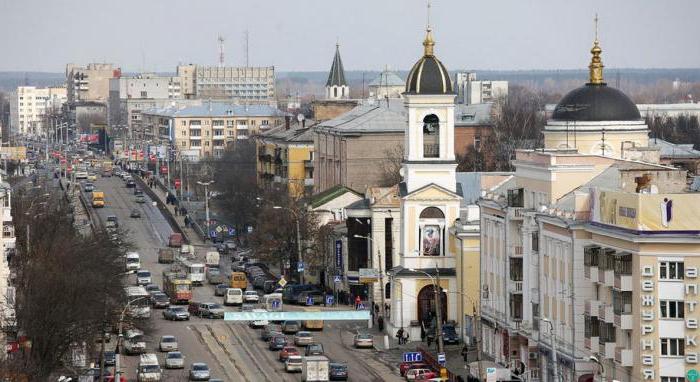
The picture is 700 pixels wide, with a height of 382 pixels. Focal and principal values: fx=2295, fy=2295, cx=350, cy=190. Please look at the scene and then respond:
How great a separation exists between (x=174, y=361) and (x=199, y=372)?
405 centimetres

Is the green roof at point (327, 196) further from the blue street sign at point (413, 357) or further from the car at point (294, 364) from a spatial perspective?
the car at point (294, 364)

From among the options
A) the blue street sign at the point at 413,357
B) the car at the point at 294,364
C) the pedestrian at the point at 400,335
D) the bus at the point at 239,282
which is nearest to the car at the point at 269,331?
the pedestrian at the point at 400,335

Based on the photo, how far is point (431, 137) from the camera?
98.6m

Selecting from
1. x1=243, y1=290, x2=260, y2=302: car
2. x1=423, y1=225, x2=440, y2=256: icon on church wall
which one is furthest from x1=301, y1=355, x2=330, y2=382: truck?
x1=243, y1=290, x2=260, y2=302: car

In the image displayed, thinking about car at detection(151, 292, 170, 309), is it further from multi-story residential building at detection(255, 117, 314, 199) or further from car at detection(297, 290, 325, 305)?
multi-story residential building at detection(255, 117, 314, 199)

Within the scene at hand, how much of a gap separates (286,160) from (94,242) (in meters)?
54.5

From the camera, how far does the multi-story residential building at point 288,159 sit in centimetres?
16210

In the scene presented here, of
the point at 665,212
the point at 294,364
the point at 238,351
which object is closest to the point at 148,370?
the point at 294,364

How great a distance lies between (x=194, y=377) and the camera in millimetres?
79625

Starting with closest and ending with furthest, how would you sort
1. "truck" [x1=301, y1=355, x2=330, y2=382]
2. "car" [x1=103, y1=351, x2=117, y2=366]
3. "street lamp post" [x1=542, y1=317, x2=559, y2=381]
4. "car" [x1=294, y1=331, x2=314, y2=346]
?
"street lamp post" [x1=542, y1=317, x2=559, y2=381]
"truck" [x1=301, y1=355, x2=330, y2=382]
"car" [x1=103, y1=351, x2=117, y2=366]
"car" [x1=294, y1=331, x2=314, y2=346]

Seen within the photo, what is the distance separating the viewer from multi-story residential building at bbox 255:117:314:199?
16210cm

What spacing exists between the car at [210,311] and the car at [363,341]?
37.4ft

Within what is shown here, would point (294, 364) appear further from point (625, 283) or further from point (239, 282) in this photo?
point (239, 282)

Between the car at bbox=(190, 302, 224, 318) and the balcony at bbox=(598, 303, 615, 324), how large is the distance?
34.9 metres
